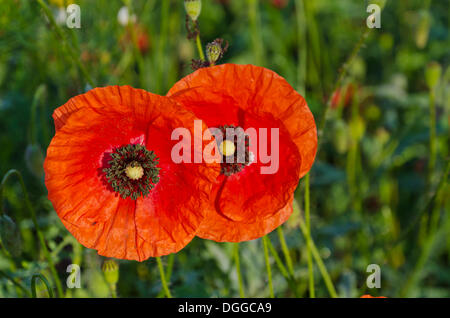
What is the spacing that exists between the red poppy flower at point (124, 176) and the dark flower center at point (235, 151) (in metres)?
0.16

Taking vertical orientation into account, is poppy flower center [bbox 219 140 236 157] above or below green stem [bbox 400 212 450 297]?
above

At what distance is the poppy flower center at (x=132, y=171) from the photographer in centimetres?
126

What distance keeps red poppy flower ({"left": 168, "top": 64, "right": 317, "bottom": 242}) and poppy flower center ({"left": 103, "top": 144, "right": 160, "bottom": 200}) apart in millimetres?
182

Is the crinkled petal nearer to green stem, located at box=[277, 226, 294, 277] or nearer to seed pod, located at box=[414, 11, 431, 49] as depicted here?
Answer: green stem, located at box=[277, 226, 294, 277]

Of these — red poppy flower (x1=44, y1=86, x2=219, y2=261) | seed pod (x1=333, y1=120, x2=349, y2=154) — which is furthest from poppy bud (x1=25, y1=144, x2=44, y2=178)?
seed pod (x1=333, y1=120, x2=349, y2=154)

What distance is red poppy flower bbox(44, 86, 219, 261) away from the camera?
3.63ft

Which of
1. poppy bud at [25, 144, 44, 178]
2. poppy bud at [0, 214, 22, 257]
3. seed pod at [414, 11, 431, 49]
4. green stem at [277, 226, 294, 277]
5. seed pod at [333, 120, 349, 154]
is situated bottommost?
green stem at [277, 226, 294, 277]

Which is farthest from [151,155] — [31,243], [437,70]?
[437,70]

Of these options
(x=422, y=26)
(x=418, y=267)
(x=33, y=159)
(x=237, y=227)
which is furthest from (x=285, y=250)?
(x=422, y=26)

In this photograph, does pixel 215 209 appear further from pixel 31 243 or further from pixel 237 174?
pixel 31 243

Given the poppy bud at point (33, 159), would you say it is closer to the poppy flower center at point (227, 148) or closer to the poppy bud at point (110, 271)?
the poppy bud at point (110, 271)

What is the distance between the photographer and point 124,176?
1282 millimetres
